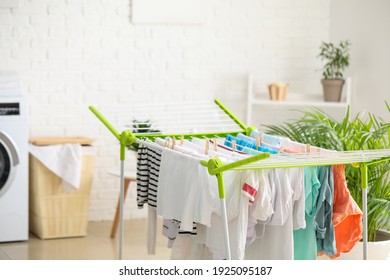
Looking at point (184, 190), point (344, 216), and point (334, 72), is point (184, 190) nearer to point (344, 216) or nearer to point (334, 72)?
point (344, 216)

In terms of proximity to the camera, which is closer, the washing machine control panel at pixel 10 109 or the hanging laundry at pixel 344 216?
the hanging laundry at pixel 344 216

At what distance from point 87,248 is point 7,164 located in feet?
2.51

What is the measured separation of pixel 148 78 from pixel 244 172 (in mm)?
2941

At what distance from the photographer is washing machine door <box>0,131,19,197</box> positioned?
17.6 feet

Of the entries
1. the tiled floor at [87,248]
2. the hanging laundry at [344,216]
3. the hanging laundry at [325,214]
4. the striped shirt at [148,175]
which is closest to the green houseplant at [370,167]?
the hanging laundry at [344,216]

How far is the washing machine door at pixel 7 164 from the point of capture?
5355 millimetres

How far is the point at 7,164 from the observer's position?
17.6 feet

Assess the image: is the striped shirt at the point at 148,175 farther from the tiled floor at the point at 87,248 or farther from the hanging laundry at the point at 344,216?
the tiled floor at the point at 87,248

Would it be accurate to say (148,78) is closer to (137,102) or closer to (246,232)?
(137,102)

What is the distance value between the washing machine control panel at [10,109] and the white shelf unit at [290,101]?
6.25 ft

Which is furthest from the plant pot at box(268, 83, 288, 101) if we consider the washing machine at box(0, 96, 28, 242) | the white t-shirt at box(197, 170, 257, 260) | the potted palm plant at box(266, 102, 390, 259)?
the white t-shirt at box(197, 170, 257, 260)

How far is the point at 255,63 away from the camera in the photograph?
6.55 m

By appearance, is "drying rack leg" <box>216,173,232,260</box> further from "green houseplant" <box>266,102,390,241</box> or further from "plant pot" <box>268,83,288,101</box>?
"plant pot" <box>268,83,288,101</box>

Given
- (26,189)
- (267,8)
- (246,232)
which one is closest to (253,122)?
(267,8)
